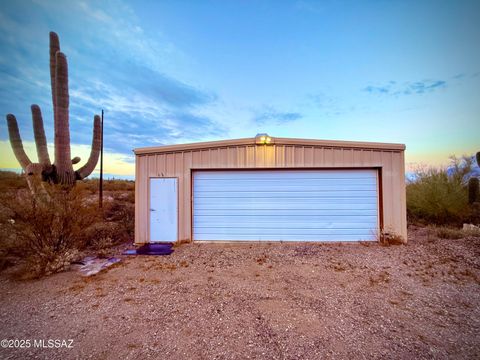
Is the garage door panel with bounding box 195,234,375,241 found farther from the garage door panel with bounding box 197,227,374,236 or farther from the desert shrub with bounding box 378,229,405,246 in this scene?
the desert shrub with bounding box 378,229,405,246

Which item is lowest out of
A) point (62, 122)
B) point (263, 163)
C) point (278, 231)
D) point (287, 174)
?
point (278, 231)

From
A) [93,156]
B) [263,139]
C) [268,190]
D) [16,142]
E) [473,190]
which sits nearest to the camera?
[263,139]

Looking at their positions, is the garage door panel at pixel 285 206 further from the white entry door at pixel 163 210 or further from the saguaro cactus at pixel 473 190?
the saguaro cactus at pixel 473 190

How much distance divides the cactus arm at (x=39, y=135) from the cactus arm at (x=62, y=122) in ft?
1.73

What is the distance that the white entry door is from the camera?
689 cm

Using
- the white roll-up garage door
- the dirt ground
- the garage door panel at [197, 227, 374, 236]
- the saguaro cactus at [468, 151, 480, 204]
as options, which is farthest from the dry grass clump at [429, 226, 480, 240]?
the saguaro cactus at [468, 151, 480, 204]

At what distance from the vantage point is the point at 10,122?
28.2ft

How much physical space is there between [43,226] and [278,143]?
20.6 ft

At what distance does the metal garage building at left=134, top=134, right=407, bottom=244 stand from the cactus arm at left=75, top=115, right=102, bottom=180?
396 centimetres

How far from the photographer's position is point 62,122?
812cm

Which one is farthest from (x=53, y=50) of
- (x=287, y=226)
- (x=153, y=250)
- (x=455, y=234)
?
(x=455, y=234)

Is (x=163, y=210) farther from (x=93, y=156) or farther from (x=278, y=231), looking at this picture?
(x=93, y=156)

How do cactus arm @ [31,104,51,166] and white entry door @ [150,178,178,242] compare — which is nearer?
white entry door @ [150,178,178,242]

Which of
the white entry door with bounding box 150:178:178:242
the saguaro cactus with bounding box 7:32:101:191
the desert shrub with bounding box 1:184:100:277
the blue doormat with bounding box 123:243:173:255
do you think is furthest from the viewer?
the saguaro cactus with bounding box 7:32:101:191
